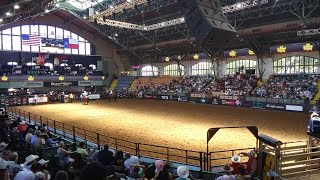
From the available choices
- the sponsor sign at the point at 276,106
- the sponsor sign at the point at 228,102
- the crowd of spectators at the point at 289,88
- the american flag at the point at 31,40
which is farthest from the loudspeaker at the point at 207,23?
the american flag at the point at 31,40

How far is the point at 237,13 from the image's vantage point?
30.1 metres

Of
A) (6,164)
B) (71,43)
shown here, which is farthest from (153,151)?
(71,43)

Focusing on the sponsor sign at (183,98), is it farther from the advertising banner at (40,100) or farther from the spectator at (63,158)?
the spectator at (63,158)

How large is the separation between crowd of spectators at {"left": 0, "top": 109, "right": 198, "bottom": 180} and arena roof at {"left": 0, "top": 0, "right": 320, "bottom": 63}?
16708mm

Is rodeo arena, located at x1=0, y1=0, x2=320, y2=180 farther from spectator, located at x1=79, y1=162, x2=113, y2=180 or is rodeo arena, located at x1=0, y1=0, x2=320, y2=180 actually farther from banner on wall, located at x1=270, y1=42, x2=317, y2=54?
banner on wall, located at x1=270, y1=42, x2=317, y2=54

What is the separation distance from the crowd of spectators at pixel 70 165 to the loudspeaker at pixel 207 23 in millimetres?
2883

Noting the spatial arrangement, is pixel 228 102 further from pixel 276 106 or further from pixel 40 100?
pixel 40 100

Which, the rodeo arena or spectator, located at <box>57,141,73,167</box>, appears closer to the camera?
the rodeo arena

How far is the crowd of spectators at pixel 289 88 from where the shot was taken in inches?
1127

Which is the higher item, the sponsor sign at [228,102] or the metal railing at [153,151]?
the sponsor sign at [228,102]

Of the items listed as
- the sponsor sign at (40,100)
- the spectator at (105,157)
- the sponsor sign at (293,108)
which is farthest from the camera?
the sponsor sign at (40,100)

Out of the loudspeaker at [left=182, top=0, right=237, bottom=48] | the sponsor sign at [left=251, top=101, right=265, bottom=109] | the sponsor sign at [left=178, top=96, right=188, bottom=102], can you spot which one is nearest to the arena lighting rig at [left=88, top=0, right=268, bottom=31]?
the sponsor sign at [left=251, top=101, right=265, bottom=109]

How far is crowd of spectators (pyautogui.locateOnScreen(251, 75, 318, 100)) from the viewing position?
28.6m

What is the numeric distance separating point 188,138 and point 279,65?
2601cm
